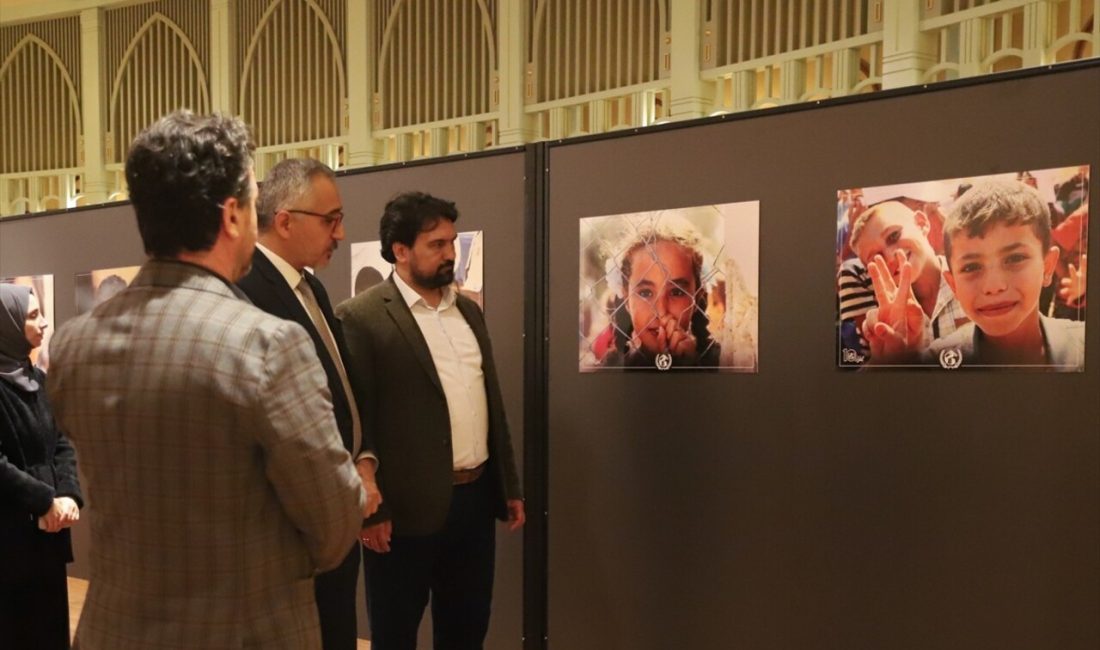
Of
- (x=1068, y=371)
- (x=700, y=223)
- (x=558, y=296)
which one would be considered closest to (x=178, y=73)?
(x=558, y=296)

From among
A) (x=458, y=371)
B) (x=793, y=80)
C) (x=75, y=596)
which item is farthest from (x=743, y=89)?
(x=75, y=596)

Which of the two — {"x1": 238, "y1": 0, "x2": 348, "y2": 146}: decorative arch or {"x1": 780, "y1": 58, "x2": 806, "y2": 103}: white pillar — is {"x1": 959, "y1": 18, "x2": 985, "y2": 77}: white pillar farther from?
{"x1": 238, "y1": 0, "x2": 348, "y2": 146}: decorative arch

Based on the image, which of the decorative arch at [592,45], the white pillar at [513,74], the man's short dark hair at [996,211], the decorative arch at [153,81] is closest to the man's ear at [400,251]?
the man's short dark hair at [996,211]

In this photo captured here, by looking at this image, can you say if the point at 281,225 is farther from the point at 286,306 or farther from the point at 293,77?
the point at 293,77

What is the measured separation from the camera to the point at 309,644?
1.83 meters

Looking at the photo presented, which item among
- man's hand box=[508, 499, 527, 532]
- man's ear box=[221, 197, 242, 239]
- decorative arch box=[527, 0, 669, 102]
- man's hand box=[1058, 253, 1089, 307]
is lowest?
man's hand box=[508, 499, 527, 532]

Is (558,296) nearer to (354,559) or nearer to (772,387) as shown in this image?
(772,387)

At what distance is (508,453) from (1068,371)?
1730 mm

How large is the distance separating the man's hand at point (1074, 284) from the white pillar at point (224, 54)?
6305mm

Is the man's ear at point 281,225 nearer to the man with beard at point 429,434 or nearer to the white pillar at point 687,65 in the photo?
the man with beard at point 429,434

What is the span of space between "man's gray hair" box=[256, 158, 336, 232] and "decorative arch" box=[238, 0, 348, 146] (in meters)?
4.70

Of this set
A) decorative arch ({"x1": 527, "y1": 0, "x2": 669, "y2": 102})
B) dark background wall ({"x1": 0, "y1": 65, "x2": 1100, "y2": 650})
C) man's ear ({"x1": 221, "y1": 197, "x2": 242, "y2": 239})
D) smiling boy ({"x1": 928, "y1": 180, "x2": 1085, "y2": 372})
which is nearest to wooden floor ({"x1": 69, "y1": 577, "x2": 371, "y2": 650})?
dark background wall ({"x1": 0, "y1": 65, "x2": 1100, "y2": 650})

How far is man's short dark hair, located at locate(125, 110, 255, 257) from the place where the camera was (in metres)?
1.71

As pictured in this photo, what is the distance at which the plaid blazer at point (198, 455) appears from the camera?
1.67m
